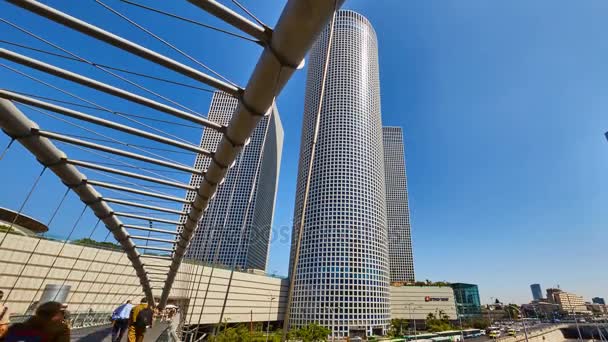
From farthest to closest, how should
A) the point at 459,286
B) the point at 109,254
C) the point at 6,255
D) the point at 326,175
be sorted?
the point at 459,286, the point at 326,175, the point at 109,254, the point at 6,255

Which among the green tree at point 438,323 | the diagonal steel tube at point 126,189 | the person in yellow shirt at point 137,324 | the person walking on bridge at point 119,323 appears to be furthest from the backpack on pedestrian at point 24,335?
the green tree at point 438,323

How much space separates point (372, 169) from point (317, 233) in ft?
94.3

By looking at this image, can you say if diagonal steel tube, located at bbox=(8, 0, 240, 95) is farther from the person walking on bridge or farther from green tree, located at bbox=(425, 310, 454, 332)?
green tree, located at bbox=(425, 310, 454, 332)

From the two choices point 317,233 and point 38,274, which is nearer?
point 38,274

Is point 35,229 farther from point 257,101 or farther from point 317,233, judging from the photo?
point 257,101

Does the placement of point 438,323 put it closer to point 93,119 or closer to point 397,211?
point 397,211

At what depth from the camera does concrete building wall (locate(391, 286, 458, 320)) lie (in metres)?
91.1

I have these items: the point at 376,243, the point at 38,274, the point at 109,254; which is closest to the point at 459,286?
the point at 376,243

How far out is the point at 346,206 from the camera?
79.3 metres

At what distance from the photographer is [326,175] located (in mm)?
83875

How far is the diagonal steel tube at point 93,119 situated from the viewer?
7.52 metres

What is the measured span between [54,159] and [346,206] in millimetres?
73182

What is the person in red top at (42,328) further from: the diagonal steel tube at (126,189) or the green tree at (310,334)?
the green tree at (310,334)

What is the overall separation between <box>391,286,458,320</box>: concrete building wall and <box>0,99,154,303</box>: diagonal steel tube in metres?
95.5
